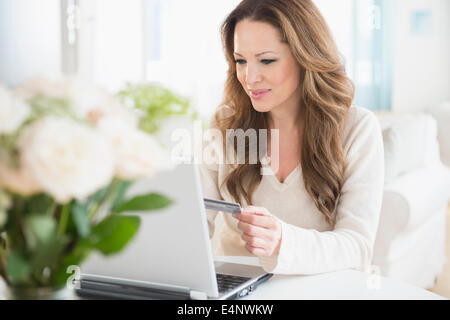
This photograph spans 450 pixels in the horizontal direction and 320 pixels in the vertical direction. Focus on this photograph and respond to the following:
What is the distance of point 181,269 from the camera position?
0.88m

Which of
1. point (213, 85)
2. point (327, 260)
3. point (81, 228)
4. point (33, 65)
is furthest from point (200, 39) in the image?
point (81, 228)

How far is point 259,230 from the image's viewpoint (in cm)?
108

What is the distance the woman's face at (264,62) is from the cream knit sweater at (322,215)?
225 millimetres

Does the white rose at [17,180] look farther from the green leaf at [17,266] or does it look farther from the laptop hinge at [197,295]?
the laptop hinge at [197,295]

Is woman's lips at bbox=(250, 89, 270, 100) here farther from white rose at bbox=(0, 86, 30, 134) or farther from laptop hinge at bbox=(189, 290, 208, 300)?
white rose at bbox=(0, 86, 30, 134)

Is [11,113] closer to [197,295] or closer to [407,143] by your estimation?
[197,295]

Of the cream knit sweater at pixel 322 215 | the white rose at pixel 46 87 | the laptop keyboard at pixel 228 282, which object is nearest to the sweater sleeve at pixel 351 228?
the cream knit sweater at pixel 322 215

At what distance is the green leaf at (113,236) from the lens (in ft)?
1.80

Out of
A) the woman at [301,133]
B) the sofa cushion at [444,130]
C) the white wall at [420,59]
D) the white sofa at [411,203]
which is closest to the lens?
the woman at [301,133]

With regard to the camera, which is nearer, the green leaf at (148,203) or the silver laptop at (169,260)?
A: the green leaf at (148,203)

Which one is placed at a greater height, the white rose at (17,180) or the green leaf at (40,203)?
the white rose at (17,180)

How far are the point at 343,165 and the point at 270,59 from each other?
379 millimetres

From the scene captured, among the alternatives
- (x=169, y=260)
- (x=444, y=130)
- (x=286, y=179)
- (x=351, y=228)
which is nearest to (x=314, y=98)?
(x=286, y=179)
